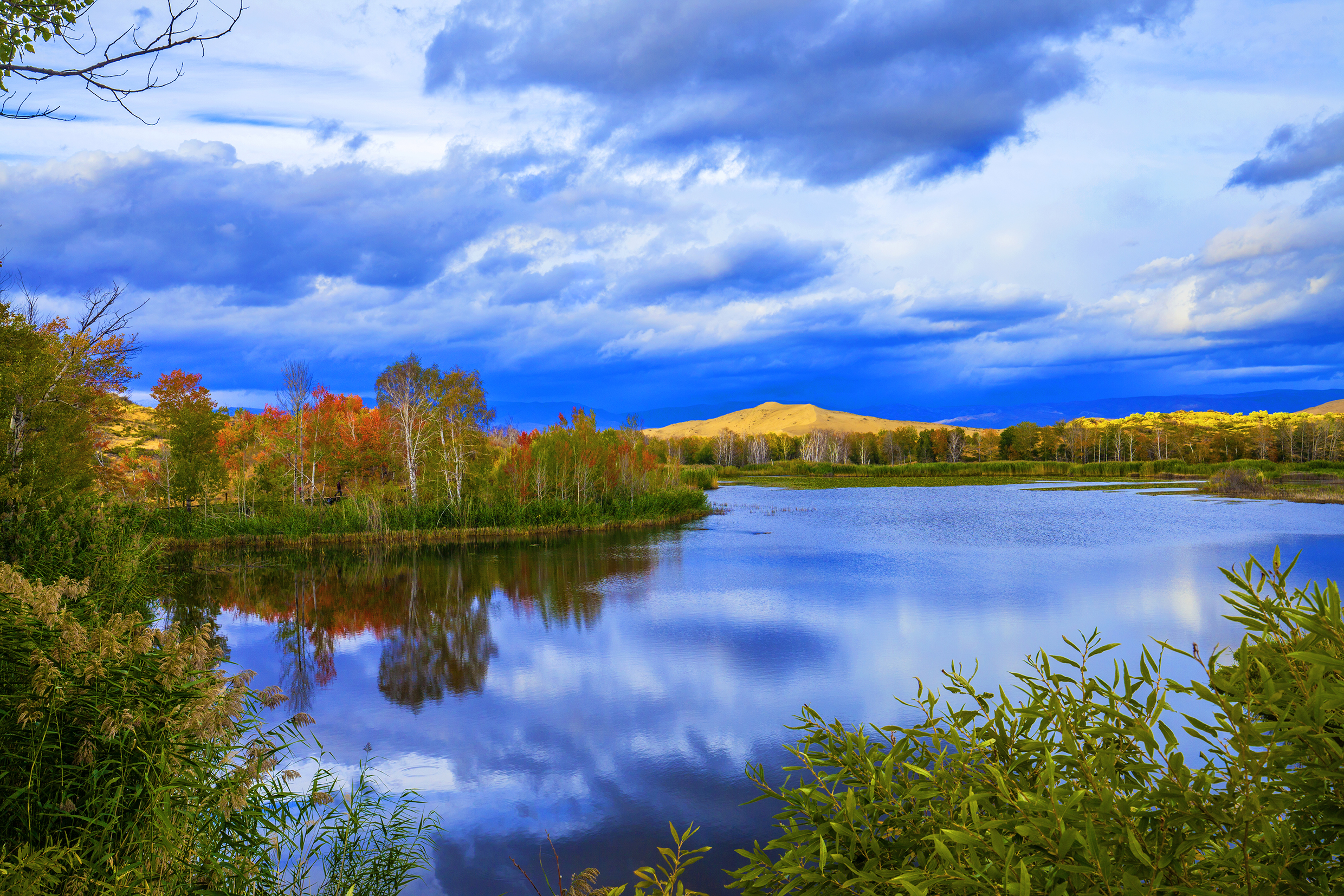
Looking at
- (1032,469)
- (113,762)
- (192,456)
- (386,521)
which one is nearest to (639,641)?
(113,762)

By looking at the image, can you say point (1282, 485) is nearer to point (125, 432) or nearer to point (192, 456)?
point (192, 456)

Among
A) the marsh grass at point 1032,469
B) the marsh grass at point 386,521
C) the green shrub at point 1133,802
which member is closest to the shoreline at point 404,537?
the marsh grass at point 386,521

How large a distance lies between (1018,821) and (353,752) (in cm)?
688

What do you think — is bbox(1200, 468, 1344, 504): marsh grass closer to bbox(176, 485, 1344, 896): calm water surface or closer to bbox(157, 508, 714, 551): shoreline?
bbox(176, 485, 1344, 896): calm water surface

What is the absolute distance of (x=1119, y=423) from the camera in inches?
3135

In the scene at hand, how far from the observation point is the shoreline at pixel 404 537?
18.6m

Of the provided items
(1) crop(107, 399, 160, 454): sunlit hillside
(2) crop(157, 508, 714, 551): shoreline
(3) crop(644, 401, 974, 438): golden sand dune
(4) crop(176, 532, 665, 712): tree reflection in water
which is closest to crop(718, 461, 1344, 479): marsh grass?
(2) crop(157, 508, 714, 551): shoreline

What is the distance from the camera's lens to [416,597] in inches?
543

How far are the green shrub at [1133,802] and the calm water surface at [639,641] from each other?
345 centimetres

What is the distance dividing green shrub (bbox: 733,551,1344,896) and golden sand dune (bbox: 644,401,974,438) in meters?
131

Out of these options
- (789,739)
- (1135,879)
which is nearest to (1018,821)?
(1135,879)

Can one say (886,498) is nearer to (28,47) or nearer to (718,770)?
(718,770)

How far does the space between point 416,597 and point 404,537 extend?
733cm

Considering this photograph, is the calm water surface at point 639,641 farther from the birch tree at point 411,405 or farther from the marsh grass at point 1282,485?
the marsh grass at point 1282,485
